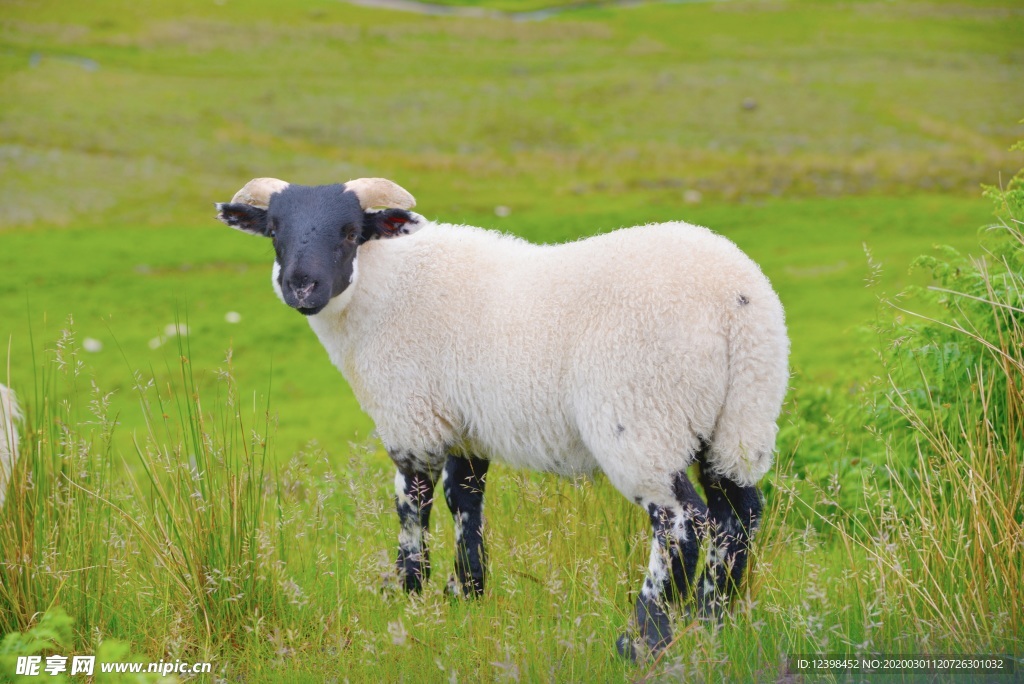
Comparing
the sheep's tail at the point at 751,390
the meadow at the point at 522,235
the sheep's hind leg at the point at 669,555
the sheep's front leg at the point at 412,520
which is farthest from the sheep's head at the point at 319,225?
the sheep's hind leg at the point at 669,555

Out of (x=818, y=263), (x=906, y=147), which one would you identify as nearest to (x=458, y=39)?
(x=906, y=147)

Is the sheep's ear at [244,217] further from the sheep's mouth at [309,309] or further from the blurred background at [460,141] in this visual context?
the blurred background at [460,141]

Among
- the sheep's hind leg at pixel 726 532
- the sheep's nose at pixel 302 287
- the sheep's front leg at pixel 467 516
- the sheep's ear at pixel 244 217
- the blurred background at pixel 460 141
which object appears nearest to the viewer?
the sheep's hind leg at pixel 726 532

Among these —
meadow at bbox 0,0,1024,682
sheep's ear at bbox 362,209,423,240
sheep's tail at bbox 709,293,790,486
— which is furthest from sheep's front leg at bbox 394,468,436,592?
sheep's tail at bbox 709,293,790,486

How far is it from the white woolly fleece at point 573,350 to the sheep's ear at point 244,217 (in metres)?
0.66

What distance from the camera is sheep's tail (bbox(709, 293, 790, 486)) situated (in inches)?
171

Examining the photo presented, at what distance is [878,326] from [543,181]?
27.9 metres

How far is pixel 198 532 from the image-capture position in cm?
449

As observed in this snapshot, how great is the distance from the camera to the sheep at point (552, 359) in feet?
14.3

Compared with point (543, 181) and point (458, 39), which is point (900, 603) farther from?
point (458, 39)

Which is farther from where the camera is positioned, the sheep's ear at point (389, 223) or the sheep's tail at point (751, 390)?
the sheep's ear at point (389, 223)

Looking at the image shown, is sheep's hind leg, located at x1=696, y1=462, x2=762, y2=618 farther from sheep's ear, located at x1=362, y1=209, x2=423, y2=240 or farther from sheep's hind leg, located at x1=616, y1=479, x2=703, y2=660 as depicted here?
sheep's ear, located at x1=362, y1=209, x2=423, y2=240

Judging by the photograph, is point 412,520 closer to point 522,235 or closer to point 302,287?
point 302,287

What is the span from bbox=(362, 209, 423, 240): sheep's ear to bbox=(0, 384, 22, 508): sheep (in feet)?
7.19
